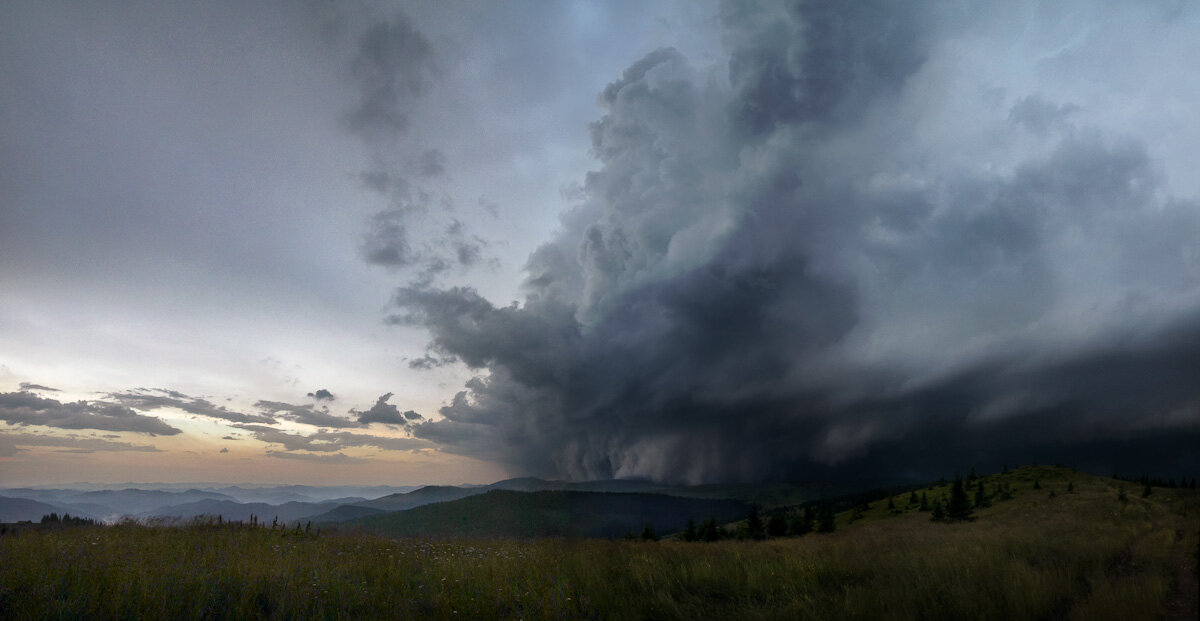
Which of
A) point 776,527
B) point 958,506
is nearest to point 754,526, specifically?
point 776,527

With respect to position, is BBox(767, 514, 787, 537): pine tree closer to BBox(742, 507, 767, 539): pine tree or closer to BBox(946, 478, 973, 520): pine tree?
BBox(742, 507, 767, 539): pine tree

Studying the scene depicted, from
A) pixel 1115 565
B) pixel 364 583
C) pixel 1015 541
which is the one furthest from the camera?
pixel 1015 541

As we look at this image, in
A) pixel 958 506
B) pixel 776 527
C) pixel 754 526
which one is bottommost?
pixel 754 526

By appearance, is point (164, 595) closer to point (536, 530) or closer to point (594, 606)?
point (594, 606)

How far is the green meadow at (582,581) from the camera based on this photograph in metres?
6.34

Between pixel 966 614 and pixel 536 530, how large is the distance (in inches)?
543

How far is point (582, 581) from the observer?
28.2ft

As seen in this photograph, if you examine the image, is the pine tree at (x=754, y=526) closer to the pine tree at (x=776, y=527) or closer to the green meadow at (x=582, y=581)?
the pine tree at (x=776, y=527)

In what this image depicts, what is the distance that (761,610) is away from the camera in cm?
678

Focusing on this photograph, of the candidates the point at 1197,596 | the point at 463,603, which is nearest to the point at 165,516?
the point at 463,603

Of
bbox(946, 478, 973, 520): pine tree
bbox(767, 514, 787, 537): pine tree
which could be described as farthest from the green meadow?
bbox(946, 478, 973, 520): pine tree

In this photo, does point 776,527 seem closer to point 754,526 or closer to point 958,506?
point 754,526

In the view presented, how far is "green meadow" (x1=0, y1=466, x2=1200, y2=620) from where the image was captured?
6.34 m

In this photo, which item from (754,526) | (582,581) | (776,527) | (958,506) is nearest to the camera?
(582,581)
